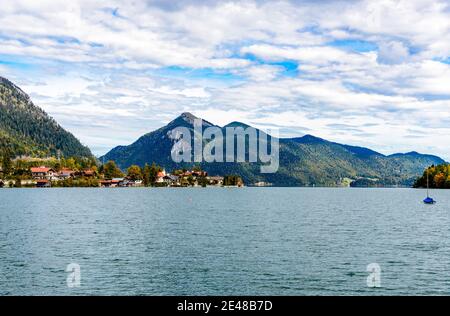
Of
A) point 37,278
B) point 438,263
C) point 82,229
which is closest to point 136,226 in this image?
point 82,229

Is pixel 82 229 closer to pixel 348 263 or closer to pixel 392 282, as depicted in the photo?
pixel 348 263

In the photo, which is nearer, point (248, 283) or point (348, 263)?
point (248, 283)

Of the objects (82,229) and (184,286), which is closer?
(184,286)

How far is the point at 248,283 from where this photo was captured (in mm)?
47594

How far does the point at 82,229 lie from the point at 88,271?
40.1m

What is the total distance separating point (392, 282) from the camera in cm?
4900

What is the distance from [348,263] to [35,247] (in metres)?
42.0
